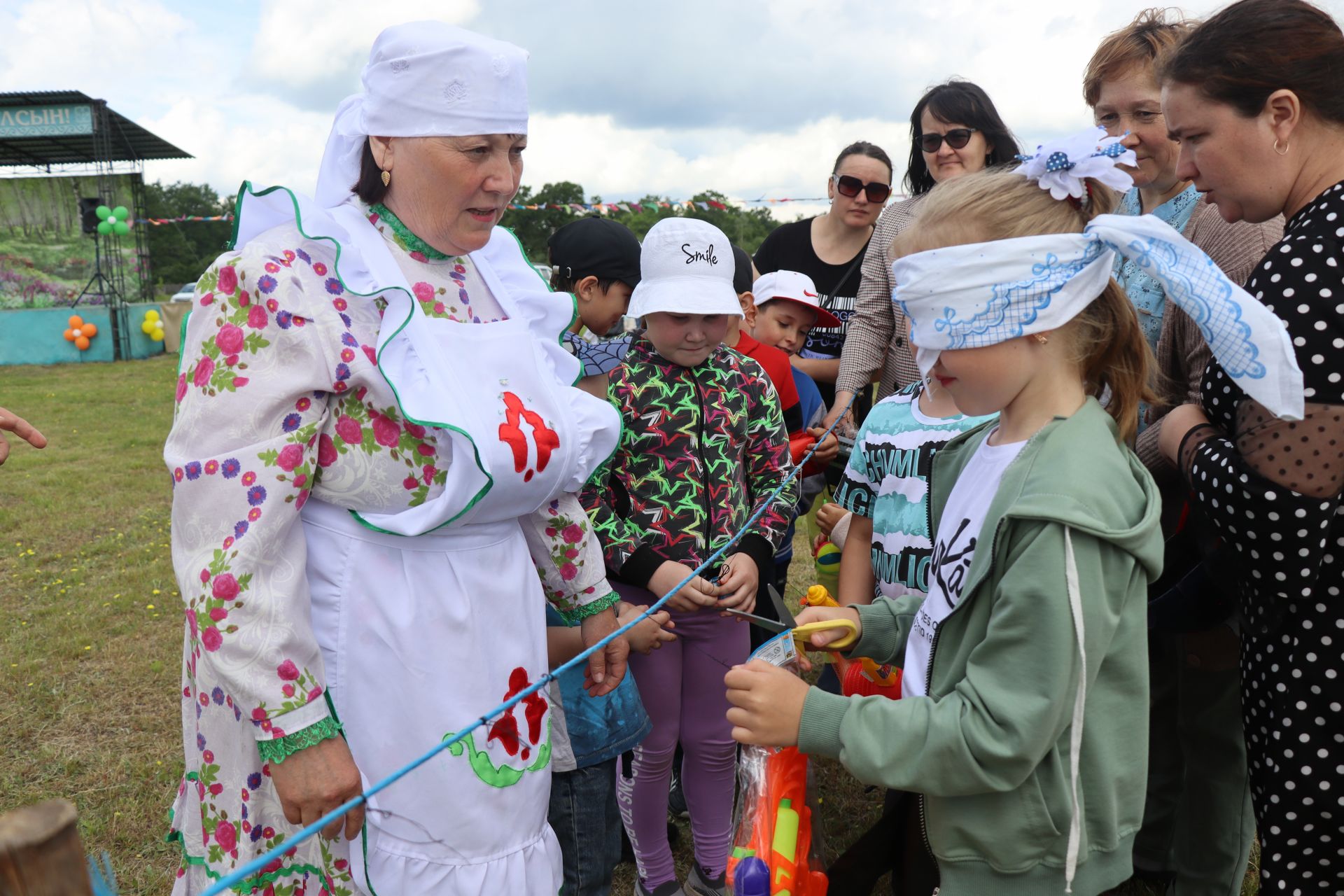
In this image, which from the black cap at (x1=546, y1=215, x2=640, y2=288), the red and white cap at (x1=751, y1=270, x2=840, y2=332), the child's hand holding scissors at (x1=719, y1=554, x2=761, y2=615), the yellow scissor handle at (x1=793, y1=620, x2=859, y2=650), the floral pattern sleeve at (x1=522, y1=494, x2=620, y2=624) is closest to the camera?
the yellow scissor handle at (x1=793, y1=620, x2=859, y2=650)

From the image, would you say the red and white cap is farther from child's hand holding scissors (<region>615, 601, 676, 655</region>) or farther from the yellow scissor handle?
the yellow scissor handle

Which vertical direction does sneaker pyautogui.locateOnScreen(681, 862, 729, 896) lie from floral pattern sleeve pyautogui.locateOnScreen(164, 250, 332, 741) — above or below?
below

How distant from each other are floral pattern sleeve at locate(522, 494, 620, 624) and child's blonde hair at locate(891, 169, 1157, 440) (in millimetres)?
1006

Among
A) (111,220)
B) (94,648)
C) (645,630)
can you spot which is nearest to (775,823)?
(645,630)

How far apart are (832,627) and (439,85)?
1.29 m

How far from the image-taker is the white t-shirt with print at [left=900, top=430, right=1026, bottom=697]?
1664 millimetres

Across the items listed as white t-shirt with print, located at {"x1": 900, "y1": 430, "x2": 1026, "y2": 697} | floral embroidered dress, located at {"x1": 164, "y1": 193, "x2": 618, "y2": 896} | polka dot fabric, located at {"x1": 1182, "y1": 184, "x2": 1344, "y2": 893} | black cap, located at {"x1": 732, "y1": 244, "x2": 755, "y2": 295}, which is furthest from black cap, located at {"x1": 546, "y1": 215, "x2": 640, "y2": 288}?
polka dot fabric, located at {"x1": 1182, "y1": 184, "x2": 1344, "y2": 893}

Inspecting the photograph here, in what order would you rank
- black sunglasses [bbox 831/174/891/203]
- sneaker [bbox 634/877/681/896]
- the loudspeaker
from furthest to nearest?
the loudspeaker → black sunglasses [bbox 831/174/891/203] → sneaker [bbox 634/877/681/896]

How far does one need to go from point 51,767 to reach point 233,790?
295cm

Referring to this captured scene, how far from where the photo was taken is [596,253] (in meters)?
3.45

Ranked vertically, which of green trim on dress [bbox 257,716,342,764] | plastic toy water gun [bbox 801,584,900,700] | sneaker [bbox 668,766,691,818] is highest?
green trim on dress [bbox 257,716,342,764]

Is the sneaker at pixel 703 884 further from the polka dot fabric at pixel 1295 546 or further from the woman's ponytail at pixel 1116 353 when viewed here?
the woman's ponytail at pixel 1116 353

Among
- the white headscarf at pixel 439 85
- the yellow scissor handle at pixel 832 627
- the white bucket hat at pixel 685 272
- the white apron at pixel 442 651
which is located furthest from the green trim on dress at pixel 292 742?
the white bucket hat at pixel 685 272

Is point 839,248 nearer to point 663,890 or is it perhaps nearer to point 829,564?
point 829,564
